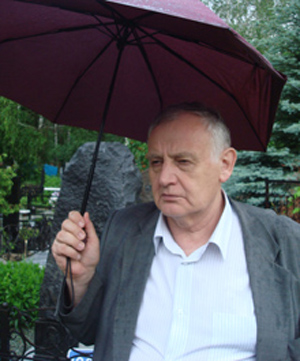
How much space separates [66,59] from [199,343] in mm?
1563

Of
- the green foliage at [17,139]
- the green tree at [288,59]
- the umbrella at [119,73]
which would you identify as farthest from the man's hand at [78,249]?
the green foliage at [17,139]

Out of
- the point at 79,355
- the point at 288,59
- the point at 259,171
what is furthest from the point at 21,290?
the point at 288,59

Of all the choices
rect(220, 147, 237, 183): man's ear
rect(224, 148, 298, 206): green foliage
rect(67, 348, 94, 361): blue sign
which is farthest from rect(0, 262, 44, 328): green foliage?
rect(224, 148, 298, 206): green foliage

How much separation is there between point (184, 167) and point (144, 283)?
1.82ft

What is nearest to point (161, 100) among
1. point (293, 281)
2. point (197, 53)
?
point (197, 53)

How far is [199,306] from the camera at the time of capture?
1585 millimetres

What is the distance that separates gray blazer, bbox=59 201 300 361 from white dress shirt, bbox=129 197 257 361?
1.9 inches

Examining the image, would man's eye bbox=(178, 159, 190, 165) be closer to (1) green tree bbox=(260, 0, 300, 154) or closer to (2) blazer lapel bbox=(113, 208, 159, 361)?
(2) blazer lapel bbox=(113, 208, 159, 361)

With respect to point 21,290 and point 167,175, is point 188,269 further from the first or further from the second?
point 21,290

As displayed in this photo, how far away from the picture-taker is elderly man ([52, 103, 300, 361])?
1.54 meters

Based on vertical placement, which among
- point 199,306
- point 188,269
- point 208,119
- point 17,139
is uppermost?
point 17,139

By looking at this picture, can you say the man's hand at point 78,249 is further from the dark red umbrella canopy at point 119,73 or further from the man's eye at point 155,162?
the dark red umbrella canopy at point 119,73

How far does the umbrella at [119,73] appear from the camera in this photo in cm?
176

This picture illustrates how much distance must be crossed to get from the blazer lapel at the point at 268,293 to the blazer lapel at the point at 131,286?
1.51ft
